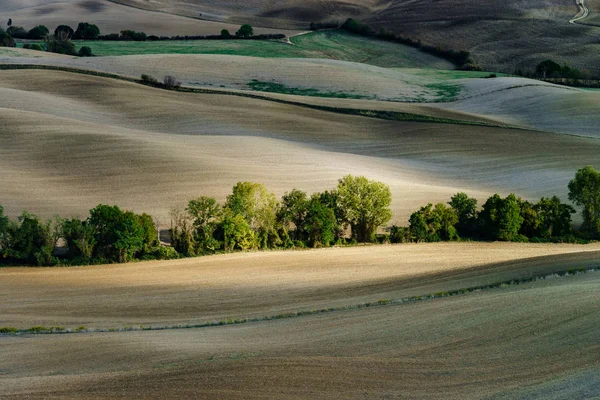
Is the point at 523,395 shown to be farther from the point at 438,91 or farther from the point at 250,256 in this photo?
the point at 438,91

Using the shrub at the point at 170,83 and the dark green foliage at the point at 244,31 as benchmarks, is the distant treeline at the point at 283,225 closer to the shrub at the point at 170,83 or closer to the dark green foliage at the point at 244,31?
the shrub at the point at 170,83

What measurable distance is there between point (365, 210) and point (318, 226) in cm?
268

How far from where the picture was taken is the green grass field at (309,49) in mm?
95500

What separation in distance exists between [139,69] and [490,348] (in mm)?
62267

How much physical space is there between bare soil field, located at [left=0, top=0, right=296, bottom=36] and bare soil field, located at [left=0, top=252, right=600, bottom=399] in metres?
90.8

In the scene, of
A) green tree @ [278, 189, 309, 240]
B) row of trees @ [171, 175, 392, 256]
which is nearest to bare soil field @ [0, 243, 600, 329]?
row of trees @ [171, 175, 392, 256]

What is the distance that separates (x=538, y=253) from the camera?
3512cm

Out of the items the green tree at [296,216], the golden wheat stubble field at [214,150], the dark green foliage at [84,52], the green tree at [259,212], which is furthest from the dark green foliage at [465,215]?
the dark green foliage at [84,52]

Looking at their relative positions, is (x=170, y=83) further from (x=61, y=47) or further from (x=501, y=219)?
(x=501, y=219)

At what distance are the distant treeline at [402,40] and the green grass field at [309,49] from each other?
A: 117 cm

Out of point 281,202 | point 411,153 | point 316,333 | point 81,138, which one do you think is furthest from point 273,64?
point 316,333

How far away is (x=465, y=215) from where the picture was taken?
40.1m

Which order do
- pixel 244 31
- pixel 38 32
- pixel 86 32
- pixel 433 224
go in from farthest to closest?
pixel 244 31, pixel 86 32, pixel 38 32, pixel 433 224

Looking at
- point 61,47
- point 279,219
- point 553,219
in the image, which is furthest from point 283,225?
point 61,47
